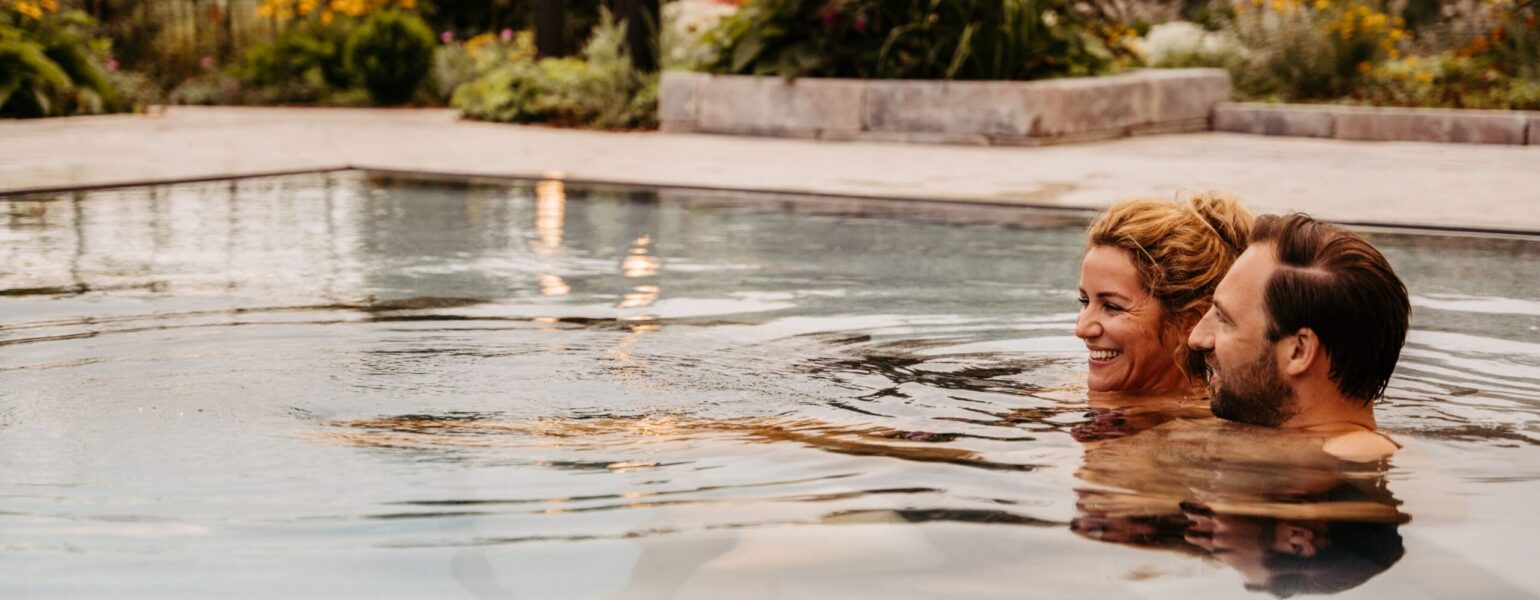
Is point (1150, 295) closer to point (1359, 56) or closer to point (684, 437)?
point (684, 437)

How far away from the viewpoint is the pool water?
3.15 m

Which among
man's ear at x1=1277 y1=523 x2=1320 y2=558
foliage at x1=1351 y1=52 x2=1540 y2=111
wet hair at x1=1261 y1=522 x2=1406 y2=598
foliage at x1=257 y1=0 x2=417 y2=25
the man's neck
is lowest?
wet hair at x1=1261 y1=522 x2=1406 y2=598

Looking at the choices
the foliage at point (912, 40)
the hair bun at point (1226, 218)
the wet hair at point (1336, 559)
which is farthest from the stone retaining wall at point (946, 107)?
the wet hair at point (1336, 559)

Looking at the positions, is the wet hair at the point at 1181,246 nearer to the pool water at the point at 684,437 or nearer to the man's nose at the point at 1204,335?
the pool water at the point at 684,437

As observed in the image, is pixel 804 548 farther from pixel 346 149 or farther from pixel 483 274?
pixel 346 149

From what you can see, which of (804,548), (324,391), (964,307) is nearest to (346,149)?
(964,307)

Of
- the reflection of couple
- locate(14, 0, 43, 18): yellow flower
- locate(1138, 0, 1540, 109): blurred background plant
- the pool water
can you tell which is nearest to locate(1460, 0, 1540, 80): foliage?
locate(1138, 0, 1540, 109): blurred background plant

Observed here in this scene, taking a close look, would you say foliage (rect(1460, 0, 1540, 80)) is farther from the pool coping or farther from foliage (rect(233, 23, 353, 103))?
foliage (rect(233, 23, 353, 103))

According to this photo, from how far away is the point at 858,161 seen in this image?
12094 millimetres

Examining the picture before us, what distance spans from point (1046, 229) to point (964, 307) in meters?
2.29

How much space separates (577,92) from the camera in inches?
621

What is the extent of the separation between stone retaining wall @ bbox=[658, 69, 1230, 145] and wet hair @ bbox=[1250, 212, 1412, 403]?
9506mm

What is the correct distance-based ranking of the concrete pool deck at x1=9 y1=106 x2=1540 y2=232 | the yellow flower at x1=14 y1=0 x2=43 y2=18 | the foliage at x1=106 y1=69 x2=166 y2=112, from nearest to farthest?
the concrete pool deck at x1=9 y1=106 x2=1540 y2=232
the yellow flower at x1=14 y1=0 x2=43 y2=18
the foliage at x1=106 y1=69 x2=166 y2=112

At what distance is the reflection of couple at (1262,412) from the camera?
3355 mm
